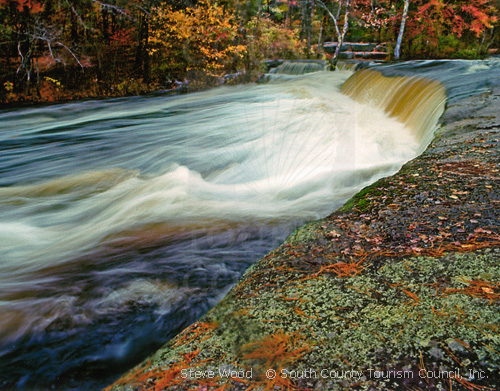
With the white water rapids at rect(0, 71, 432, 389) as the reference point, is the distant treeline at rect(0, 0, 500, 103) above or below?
above

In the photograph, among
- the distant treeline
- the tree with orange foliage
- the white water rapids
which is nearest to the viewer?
the white water rapids

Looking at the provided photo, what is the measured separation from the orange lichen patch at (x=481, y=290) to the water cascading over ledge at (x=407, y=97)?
4351 millimetres

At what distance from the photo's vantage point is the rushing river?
6.95 ft

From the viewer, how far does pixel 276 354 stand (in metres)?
1.53

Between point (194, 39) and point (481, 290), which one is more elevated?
point (194, 39)

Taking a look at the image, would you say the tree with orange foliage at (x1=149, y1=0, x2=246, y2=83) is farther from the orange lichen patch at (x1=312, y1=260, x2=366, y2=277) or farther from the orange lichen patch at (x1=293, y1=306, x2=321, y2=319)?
the orange lichen patch at (x1=293, y1=306, x2=321, y2=319)

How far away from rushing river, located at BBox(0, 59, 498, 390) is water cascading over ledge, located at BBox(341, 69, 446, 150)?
260mm

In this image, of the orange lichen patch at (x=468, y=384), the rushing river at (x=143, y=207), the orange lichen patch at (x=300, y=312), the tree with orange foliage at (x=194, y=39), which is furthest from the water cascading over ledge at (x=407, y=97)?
the tree with orange foliage at (x=194, y=39)

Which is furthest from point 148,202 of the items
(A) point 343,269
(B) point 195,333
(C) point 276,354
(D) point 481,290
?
(D) point 481,290

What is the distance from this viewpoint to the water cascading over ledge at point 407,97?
6.50 metres

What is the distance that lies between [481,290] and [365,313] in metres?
0.60

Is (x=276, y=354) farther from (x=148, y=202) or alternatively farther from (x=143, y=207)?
(x=148, y=202)

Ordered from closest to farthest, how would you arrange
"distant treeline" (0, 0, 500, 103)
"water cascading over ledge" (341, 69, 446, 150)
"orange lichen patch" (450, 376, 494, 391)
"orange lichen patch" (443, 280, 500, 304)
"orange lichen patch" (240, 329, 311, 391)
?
"orange lichen patch" (450, 376, 494, 391)
"orange lichen patch" (240, 329, 311, 391)
"orange lichen patch" (443, 280, 500, 304)
"water cascading over ledge" (341, 69, 446, 150)
"distant treeline" (0, 0, 500, 103)

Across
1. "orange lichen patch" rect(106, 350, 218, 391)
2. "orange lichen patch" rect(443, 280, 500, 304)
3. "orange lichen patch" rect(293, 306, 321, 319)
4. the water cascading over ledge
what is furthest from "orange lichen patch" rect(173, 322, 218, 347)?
the water cascading over ledge
